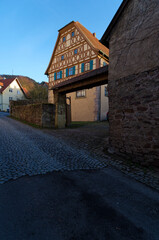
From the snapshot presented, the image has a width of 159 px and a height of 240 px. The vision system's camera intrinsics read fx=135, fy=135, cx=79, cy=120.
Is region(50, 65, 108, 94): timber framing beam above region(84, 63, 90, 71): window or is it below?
below

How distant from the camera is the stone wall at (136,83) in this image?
3639mm

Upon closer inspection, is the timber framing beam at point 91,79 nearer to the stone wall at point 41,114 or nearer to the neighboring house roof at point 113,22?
the neighboring house roof at point 113,22

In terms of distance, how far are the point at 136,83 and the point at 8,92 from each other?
37.5 meters

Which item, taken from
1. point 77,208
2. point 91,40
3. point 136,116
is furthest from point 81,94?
point 77,208

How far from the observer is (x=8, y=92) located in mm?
35094

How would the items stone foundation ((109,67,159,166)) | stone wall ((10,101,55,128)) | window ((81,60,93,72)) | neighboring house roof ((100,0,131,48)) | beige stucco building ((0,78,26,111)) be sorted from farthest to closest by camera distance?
beige stucco building ((0,78,26,111)) < window ((81,60,93,72)) < stone wall ((10,101,55,128)) < neighboring house roof ((100,0,131,48)) < stone foundation ((109,67,159,166))

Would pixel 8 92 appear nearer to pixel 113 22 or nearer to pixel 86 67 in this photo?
pixel 86 67

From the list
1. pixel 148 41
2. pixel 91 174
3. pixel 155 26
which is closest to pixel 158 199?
pixel 91 174

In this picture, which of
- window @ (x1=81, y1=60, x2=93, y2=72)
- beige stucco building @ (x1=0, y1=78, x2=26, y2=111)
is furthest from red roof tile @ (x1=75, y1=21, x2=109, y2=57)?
beige stucco building @ (x1=0, y1=78, x2=26, y2=111)

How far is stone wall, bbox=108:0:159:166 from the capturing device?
3639 millimetres

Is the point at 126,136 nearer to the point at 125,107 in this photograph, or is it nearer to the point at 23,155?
the point at 125,107

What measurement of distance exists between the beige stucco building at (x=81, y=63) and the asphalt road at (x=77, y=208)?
1327 cm

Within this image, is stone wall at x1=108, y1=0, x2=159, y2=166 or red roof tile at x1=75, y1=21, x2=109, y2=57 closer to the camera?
stone wall at x1=108, y1=0, x2=159, y2=166

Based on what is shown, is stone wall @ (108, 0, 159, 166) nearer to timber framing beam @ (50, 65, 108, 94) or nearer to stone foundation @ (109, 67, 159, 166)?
stone foundation @ (109, 67, 159, 166)
